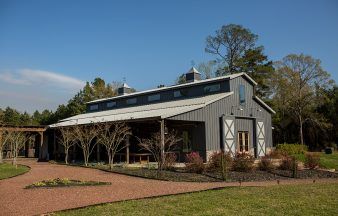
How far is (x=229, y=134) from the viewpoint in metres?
22.2

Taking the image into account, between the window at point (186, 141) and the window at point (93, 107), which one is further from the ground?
the window at point (93, 107)

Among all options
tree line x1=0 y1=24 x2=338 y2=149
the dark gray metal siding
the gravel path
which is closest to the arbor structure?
tree line x1=0 y1=24 x2=338 y2=149

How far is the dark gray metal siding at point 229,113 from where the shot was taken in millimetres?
20719

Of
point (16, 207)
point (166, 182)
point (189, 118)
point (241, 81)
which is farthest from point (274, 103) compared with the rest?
point (16, 207)

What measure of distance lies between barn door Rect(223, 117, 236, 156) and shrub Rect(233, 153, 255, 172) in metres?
4.96

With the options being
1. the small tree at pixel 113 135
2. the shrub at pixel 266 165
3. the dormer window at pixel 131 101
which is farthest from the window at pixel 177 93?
the shrub at pixel 266 165

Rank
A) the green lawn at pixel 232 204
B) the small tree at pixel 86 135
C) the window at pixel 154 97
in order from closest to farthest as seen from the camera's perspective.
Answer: the green lawn at pixel 232 204 < the small tree at pixel 86 135 < the window at pixel 154 97

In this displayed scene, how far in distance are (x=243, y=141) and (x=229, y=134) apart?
2.13 m

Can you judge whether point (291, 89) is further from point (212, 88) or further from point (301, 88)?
point (212, 88)

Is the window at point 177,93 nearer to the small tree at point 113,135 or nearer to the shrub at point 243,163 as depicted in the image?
the small tree at point 113,135

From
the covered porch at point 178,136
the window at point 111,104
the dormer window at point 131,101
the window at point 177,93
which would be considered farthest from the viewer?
the window at point 111,104

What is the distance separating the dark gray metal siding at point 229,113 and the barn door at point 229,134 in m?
0.40

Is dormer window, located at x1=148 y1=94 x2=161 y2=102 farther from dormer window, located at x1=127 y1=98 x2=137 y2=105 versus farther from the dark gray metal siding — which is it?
the dark gray metal siding

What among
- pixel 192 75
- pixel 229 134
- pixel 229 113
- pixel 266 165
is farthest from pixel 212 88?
pixel 266 165
